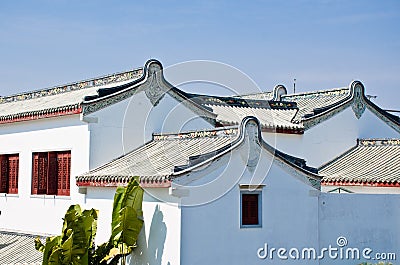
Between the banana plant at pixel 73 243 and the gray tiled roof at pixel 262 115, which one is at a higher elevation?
the gray tiled roof at pixel 262 115

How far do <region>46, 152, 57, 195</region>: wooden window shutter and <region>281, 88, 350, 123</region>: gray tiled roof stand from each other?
6.55m

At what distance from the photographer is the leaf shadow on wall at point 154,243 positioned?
40.4ft

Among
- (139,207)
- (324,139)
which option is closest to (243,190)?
(139,207)

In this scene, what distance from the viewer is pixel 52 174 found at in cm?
1616

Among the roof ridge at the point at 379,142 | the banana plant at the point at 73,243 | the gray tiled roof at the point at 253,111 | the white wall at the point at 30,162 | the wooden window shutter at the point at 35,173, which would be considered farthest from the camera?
the roof ridge at the point at 379,142

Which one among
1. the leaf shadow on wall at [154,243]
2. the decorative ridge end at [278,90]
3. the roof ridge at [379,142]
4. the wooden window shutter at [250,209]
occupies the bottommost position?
the leaf shadow on wall at [154,243]

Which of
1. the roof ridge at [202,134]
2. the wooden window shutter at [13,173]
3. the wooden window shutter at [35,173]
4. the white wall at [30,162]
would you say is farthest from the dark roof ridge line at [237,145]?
the wooden window shutter at [13,173]

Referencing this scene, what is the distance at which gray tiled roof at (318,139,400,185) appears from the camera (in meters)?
15.9

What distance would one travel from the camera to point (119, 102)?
15.2 m

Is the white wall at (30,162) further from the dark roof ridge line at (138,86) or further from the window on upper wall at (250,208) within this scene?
the window on upper wall at (250,208)

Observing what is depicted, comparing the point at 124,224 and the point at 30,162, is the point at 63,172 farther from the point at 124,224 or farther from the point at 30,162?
the point at 124,224

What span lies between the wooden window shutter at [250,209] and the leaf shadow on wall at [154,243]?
1543 millimetres

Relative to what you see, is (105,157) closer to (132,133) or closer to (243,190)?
(132,133)

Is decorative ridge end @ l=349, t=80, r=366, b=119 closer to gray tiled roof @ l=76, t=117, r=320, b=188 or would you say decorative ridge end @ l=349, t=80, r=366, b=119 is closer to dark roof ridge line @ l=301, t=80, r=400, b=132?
dark roof ridge line @ l=301, t=80, r=400, b=132
